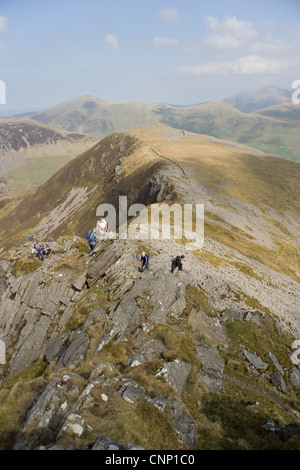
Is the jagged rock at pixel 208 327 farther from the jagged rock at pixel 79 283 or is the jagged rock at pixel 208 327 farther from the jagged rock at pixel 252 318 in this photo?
the jagged rock at pixel 79 283

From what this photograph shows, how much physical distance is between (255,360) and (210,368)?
19.3 ft

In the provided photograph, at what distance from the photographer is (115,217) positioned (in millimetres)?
140000

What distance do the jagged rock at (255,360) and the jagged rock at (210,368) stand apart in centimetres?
332

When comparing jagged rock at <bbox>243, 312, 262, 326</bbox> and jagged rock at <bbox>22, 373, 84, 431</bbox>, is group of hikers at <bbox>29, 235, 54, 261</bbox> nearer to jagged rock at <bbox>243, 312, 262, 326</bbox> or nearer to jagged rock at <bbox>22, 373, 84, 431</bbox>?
jagged rock at <bbox>22, 373, 84, 431</bbox>

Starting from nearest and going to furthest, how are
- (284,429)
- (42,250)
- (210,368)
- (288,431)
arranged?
(288,431) → (284,429) → (210,368) → (42,250)

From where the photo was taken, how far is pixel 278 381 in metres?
22.6

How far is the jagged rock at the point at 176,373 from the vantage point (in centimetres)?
1719

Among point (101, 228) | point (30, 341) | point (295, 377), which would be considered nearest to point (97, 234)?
point (101, 228)

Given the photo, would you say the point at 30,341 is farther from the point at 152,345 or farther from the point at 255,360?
the point at 255,360

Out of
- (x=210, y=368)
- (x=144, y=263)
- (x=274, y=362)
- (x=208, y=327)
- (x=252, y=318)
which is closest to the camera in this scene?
(x=210, y=368)

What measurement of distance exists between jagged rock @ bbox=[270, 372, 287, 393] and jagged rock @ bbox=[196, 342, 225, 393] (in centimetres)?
491

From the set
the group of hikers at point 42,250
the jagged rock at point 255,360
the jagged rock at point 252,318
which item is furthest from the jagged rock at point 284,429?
the group of hikers at point 42,250

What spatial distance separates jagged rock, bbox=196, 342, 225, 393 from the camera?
19.4 meters

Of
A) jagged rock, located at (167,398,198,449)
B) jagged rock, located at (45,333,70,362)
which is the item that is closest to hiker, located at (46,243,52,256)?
jagged rock, located at (45,333,70,362)
